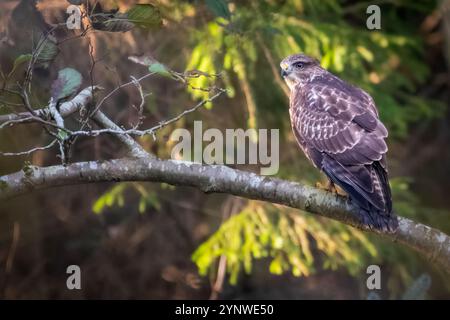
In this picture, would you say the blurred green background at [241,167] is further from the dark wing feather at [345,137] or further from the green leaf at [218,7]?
the dark wing feather at [345,137]

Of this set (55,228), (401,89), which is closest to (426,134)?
(401,89)

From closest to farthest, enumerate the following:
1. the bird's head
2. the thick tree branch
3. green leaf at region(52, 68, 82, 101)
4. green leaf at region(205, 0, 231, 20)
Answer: green leaf at region(52, 68, 82, 101), the thick tree branch, green leaf at region(205, 0, 231, 20), the bird's head

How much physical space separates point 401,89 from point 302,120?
12.5 ft

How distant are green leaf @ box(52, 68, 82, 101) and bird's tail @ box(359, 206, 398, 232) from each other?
1783mm

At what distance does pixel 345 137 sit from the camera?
4645mm

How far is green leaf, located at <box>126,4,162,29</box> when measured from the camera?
379 centimetres

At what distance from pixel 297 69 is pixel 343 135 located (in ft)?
3.24

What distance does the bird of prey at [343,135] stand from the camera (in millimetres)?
4203

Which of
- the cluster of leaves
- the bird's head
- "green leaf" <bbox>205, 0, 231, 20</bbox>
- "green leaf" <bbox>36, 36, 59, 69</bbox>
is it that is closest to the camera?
"green leaf" <bbox>36, 36, 59, 69</bbox>

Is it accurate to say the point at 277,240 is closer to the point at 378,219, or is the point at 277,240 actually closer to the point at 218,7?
the point at 378,219

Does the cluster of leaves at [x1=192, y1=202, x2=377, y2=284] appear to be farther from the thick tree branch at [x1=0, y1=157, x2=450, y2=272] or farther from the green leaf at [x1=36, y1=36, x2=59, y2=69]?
the green leaf at [x1=36, y1=36, x2=59, y2=69]

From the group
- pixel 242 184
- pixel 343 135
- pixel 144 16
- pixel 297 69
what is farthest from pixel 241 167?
pixel 144 16

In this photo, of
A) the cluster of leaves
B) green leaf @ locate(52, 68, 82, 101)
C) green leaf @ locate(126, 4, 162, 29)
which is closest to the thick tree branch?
green leaf @ locate(52, 68, 82, 101)
